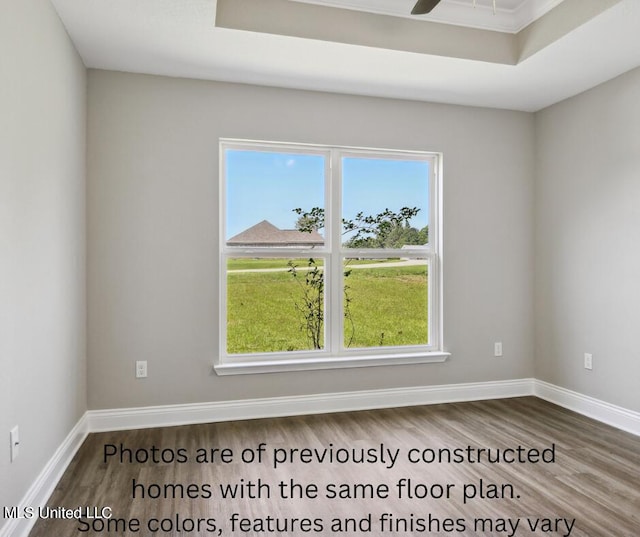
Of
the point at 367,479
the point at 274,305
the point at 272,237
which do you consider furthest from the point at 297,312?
the point at 367,479

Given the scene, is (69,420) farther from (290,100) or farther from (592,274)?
(592,274)

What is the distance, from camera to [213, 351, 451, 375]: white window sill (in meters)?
3.43

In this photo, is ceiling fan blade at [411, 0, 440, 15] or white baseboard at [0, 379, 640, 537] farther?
white baseboard at [0, 379, 640, 537]

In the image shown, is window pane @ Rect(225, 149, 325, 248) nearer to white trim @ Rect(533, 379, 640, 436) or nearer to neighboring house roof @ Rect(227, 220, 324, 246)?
neighboring house roof @ Rect(227, 220, 324, 246)

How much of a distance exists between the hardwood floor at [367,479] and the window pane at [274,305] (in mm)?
585

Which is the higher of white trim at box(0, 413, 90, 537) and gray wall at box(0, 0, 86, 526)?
gray wall at box(0, 0, 86, 526)

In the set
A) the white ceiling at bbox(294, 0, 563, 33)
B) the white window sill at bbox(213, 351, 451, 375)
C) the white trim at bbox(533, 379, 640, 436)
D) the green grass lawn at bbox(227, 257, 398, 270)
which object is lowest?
the white trim at bbox(533, 379, 640, 436)

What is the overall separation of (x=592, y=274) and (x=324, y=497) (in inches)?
104

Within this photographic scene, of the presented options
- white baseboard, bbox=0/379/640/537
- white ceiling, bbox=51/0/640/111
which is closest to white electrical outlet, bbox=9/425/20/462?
white baseboard, bbox=0/379/640/537

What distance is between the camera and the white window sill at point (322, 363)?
3.43 m

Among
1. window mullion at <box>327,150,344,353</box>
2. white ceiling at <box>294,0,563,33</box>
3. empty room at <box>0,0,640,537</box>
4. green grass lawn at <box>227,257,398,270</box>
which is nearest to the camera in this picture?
empty room at <box>0,0,640,537</box>

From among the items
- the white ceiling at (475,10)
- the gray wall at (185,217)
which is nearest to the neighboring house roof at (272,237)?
the gray wall at (185,217)

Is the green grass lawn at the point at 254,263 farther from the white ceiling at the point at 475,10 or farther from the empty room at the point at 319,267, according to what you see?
the white ceiling at the point at 475,10

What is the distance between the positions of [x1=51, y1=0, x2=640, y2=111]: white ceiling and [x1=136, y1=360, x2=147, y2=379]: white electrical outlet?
202 cm
